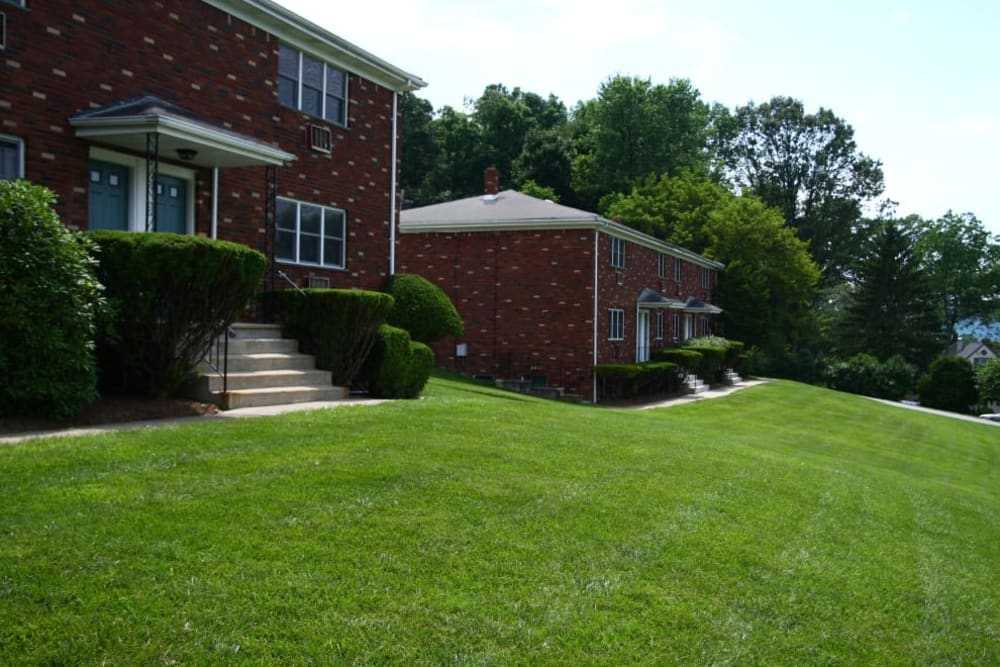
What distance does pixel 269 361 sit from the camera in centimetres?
1202

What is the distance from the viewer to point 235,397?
1039cm

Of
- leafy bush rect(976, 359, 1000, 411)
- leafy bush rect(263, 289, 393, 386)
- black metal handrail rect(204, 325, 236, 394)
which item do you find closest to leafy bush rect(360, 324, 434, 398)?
leafy bush rect(263, 289, 393, 386)

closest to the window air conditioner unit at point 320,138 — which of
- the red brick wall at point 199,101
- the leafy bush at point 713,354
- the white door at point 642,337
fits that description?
the red brick wall at point 199,101

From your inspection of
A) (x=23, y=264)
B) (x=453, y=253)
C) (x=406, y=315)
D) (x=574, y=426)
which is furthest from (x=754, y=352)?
(x=23, y=264)

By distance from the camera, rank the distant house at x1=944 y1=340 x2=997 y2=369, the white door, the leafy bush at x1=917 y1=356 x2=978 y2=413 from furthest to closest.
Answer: the distant house at x1=944 y1=340 x2=997 y2=369
the leafy bush at x1=917 y1=356 x2=978 y2=413
the white door

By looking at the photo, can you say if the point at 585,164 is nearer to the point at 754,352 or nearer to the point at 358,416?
the point at 754,352

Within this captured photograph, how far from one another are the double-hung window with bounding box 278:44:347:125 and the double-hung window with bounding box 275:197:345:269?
1.80 metres

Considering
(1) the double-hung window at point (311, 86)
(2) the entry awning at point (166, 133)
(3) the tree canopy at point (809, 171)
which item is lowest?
(2) the entry awning at point (166, 133)

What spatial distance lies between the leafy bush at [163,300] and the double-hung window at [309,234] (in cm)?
625

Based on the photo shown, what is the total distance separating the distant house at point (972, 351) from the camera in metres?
64.6

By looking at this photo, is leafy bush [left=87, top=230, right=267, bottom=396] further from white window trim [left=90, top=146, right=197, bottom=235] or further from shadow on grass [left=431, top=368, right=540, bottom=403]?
shadow on grass [left=431, top=368, right=540, bottom=403]

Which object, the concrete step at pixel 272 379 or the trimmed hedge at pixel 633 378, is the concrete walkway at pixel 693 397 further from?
the concrete step at pixel 272 379

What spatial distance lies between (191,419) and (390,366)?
4127mm

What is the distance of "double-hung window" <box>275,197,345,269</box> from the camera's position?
632 inches
